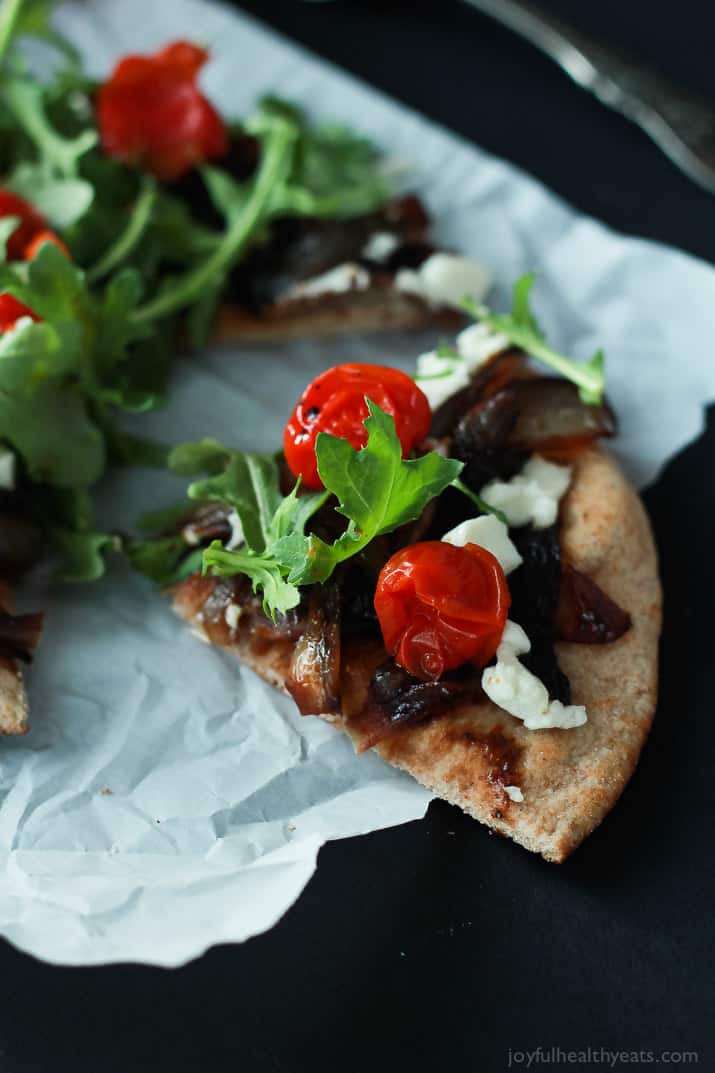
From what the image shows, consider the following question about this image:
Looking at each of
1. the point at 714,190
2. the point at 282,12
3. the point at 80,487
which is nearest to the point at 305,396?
the point at 80,487

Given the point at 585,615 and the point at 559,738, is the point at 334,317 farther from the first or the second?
the point at 559,738

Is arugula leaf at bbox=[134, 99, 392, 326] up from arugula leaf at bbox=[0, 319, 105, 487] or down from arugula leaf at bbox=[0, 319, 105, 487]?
up

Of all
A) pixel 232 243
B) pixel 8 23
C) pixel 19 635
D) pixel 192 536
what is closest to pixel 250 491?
pixel 192 536

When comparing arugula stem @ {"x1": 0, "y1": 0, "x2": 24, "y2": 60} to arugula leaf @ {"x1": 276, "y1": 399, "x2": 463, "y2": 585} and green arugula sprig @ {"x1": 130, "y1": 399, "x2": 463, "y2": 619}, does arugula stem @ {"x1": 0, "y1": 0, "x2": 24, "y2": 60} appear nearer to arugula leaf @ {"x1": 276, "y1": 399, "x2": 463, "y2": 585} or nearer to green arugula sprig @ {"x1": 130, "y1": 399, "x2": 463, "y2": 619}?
green arugula sprig @ {"x1": 130, "y1": 399, "x2": 463, "y2": 619}

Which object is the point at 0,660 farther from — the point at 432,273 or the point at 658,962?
the point at 432,273

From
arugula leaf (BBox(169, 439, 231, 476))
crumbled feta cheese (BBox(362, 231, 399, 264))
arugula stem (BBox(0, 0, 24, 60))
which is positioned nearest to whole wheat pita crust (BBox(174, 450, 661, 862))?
arugula leaf (BBox(169, 439, 231, 476))

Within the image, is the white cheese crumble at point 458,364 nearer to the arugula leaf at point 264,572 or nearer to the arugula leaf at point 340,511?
the arugula leaf at point 340,511
